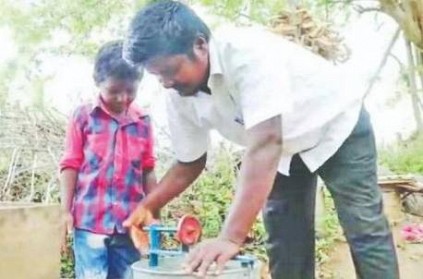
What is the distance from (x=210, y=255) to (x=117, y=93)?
93cm

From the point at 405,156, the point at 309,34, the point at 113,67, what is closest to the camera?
the point at 113,67

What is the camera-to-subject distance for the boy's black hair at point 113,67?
2201 millimetres

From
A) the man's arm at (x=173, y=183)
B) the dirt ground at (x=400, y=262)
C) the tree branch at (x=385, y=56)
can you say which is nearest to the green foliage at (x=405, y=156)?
the tree branch at (x=385, y=56)

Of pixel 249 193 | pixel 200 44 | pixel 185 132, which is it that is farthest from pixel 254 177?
pixel 185 132

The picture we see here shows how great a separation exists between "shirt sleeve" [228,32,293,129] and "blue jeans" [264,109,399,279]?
0.36m

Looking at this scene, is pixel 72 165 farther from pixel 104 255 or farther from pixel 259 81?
pixel 259 81

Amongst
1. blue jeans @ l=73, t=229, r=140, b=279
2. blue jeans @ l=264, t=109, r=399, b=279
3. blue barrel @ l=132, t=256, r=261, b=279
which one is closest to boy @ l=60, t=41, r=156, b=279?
blue jeans @ l=73, t=229, r=140, b=279

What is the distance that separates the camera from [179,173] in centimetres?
195

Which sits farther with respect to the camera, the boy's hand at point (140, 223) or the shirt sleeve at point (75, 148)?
the shirt sleeve at point (75, 148)

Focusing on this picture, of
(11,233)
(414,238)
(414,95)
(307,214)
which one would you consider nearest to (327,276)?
(414,238)

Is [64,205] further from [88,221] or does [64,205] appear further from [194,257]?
[194,257]

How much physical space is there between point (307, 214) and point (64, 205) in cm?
72

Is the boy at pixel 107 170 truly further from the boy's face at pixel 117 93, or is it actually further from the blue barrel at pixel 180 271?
the blue barrel at pixel 180 271

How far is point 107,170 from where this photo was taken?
226 cm
